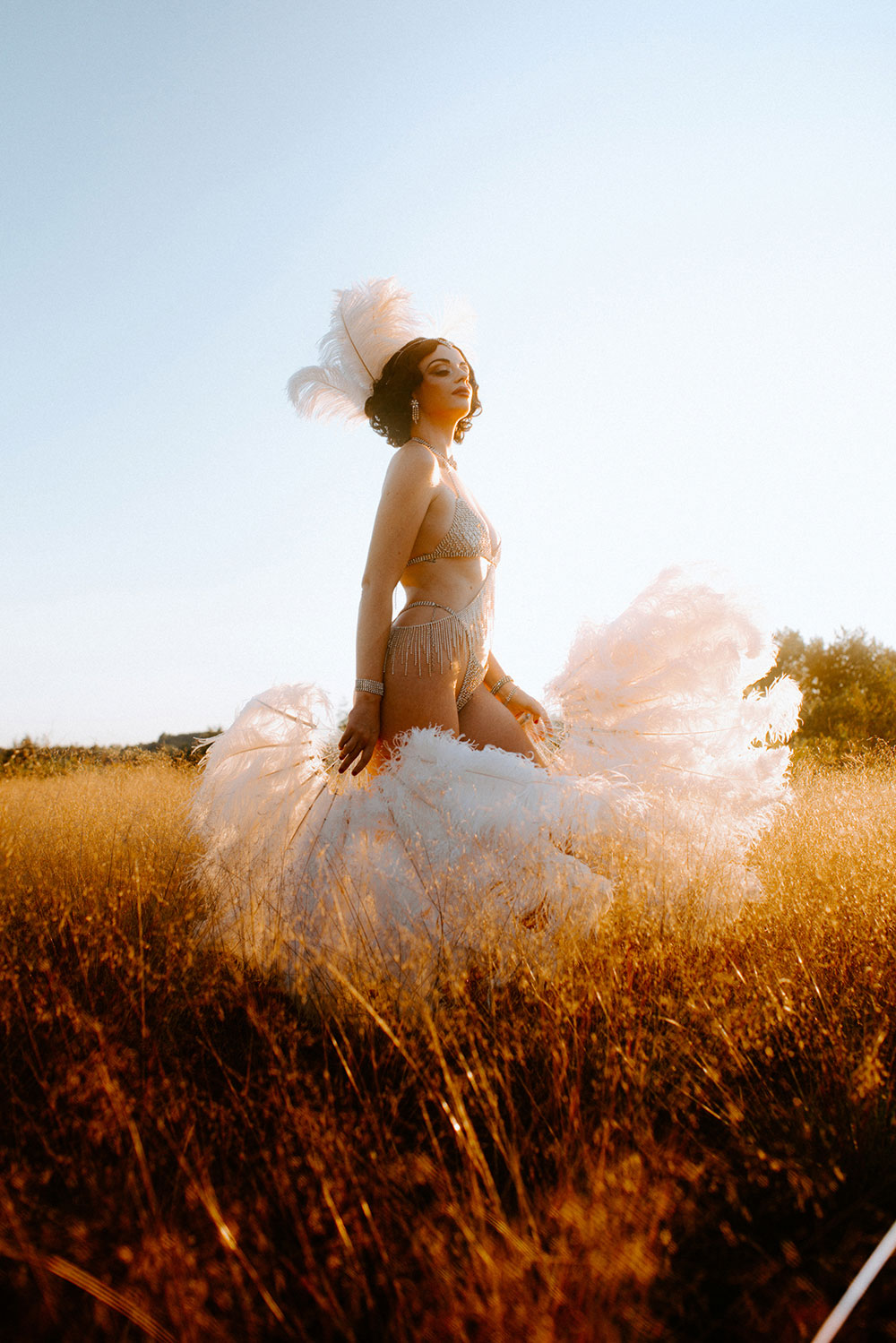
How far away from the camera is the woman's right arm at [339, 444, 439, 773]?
240 cm

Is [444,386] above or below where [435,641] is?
above

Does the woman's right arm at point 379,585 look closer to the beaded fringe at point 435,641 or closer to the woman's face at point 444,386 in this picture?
the beaded fringe at point 435,641

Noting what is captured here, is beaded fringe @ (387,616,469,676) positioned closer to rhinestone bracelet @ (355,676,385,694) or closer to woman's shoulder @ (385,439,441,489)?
rhinestone bracelet @ (355,676,385,694)

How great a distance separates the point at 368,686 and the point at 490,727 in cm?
52

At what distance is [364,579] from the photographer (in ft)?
8.15

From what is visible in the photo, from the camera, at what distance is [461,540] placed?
2.61 meters

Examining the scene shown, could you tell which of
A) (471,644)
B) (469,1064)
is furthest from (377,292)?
(469,1064)

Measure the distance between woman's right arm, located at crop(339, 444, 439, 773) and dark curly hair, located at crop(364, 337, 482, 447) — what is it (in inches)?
20.9

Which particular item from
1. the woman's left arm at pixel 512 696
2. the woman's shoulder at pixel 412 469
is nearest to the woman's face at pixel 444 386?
the woman's shoulder at pixel 412 469

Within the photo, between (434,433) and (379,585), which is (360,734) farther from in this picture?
(434,433)

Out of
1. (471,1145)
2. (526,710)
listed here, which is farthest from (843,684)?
(471,1145)

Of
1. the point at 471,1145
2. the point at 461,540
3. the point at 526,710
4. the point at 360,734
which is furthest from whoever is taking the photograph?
the point at 526,710

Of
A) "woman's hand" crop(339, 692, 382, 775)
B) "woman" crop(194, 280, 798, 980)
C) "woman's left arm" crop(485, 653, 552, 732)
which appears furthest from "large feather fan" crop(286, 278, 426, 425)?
"woman's hand" crop(339, 692, 382, 775)

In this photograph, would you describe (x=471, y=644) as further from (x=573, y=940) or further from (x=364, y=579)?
(x=573, y=940)
